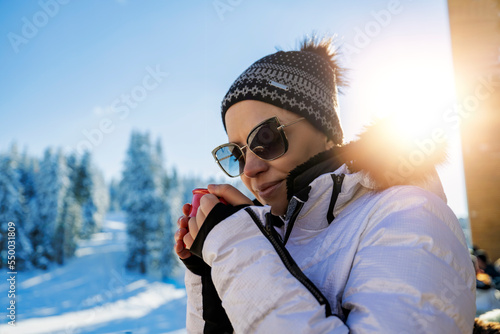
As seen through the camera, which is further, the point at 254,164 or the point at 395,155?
the point at 254,164

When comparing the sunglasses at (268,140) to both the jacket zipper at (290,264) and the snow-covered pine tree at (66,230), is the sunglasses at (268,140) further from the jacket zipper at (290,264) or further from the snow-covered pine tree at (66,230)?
the snow-covered pine tree at (66,230)

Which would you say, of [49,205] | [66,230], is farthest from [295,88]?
[66,230]

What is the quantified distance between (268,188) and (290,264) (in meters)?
0.69

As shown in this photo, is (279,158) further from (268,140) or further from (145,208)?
(145,208)

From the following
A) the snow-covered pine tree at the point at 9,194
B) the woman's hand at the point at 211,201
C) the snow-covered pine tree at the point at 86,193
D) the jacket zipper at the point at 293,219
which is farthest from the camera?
the snow-covered pine tree at the point at 86,193

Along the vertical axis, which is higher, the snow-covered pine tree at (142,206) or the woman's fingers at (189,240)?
the woman's fingers at (189,240)

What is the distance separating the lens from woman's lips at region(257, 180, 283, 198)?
155cm

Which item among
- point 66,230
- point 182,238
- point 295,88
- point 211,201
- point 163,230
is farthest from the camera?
point 66,230

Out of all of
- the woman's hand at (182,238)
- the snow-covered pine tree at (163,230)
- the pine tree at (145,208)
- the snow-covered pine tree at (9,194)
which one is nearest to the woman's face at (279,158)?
the woman's hand at (182,238)

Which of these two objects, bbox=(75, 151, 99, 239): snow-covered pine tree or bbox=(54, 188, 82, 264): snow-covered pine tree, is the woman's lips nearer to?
bbox=(54, 188, 82, 264): snow-covered pine tree

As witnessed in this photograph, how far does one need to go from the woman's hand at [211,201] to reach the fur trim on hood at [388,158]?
31 centimetres

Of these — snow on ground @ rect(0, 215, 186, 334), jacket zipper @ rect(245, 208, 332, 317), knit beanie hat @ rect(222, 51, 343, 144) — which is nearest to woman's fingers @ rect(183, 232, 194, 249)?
jacket zipper @ rect(245, 208, 332, 317)

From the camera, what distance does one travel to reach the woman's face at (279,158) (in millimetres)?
1543

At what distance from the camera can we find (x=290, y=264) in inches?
35.5
